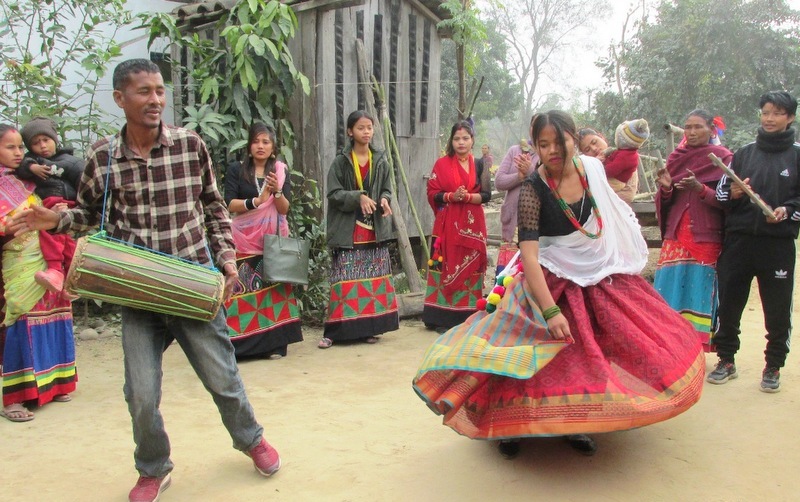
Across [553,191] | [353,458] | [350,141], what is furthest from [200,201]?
[350,141]

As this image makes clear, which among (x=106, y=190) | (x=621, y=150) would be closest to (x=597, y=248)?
(x=621, y=150)

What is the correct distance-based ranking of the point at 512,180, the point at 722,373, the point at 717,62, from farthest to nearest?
1. the point at 717,62
2. the point at 512,180
3. the point at 722,373

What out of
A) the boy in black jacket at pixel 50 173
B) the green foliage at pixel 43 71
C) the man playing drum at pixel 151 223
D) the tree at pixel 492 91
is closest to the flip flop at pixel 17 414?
the boy in black jacket at pixel 50 173

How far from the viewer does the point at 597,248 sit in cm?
347

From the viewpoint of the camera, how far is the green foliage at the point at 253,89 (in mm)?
6102

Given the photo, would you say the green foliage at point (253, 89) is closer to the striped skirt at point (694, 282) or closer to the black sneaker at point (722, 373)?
the striped skirt at point (694, 282)

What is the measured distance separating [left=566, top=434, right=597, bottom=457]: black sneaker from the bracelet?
0.71 metres

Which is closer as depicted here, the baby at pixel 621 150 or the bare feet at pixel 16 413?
the bare feet at pixel 16 413

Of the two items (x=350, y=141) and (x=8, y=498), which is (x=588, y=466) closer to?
(x=8, y=498)

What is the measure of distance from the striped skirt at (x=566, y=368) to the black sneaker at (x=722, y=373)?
136 centimetres

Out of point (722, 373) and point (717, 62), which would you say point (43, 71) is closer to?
point (722, 373)

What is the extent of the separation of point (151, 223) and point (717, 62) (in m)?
13.1

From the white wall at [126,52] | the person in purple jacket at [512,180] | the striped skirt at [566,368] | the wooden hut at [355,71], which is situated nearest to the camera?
the striped skirt at [566,368]

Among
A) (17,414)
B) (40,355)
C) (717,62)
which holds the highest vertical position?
(717,62)
